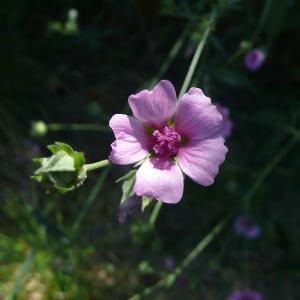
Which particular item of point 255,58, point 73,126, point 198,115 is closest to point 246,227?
point 255,58

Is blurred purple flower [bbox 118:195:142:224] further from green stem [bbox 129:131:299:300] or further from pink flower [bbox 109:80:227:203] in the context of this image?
green stem [bbox 129:131:299:300]

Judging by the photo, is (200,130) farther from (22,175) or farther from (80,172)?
(22,175)

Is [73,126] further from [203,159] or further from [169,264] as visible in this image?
[203,159]

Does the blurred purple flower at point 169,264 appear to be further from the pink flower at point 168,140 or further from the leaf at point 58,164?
the leaf at point 58,164

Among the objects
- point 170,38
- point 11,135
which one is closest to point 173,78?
point 170,38

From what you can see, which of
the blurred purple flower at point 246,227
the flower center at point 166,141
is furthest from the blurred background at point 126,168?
the flower center at point 166,141

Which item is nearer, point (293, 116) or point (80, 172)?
point (80, 172)
